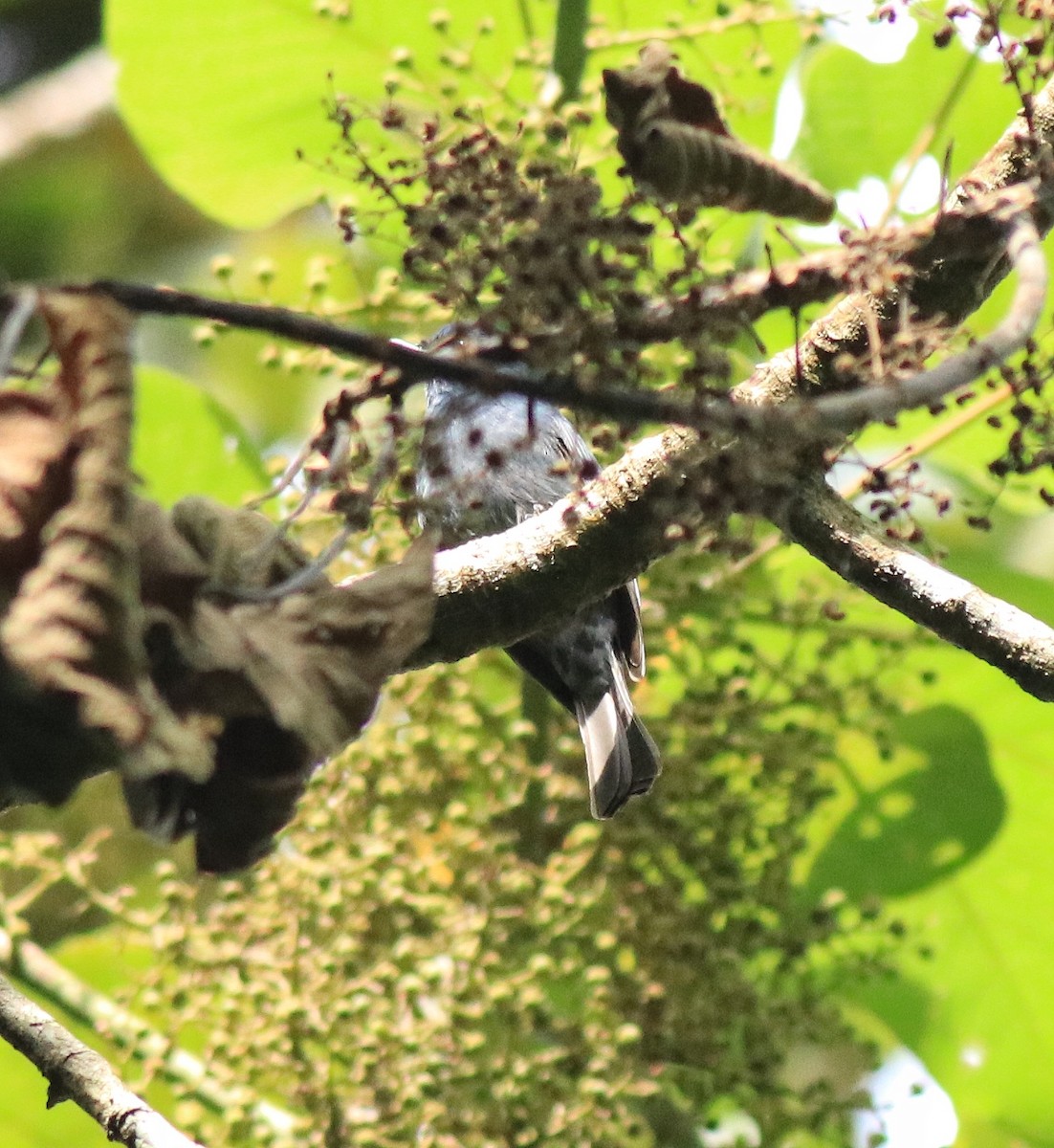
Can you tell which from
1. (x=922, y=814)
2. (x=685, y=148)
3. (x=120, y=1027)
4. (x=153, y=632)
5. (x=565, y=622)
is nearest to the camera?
(x=153, y=632)

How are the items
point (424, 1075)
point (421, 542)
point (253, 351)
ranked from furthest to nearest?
point (253, 351)
point (424, 1075)
point (421, 542)

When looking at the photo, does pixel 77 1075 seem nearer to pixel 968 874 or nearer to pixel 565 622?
pixel 565 622

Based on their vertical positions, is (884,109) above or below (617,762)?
above

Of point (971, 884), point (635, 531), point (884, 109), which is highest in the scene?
point (635, 531)

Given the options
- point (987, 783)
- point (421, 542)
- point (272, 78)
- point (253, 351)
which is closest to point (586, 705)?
point (987, 783)

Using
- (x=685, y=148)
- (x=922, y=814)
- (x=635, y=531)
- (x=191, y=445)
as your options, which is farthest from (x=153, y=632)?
(x=922, y=814)

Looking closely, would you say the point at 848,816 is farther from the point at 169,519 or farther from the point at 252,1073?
the point at 169,519
